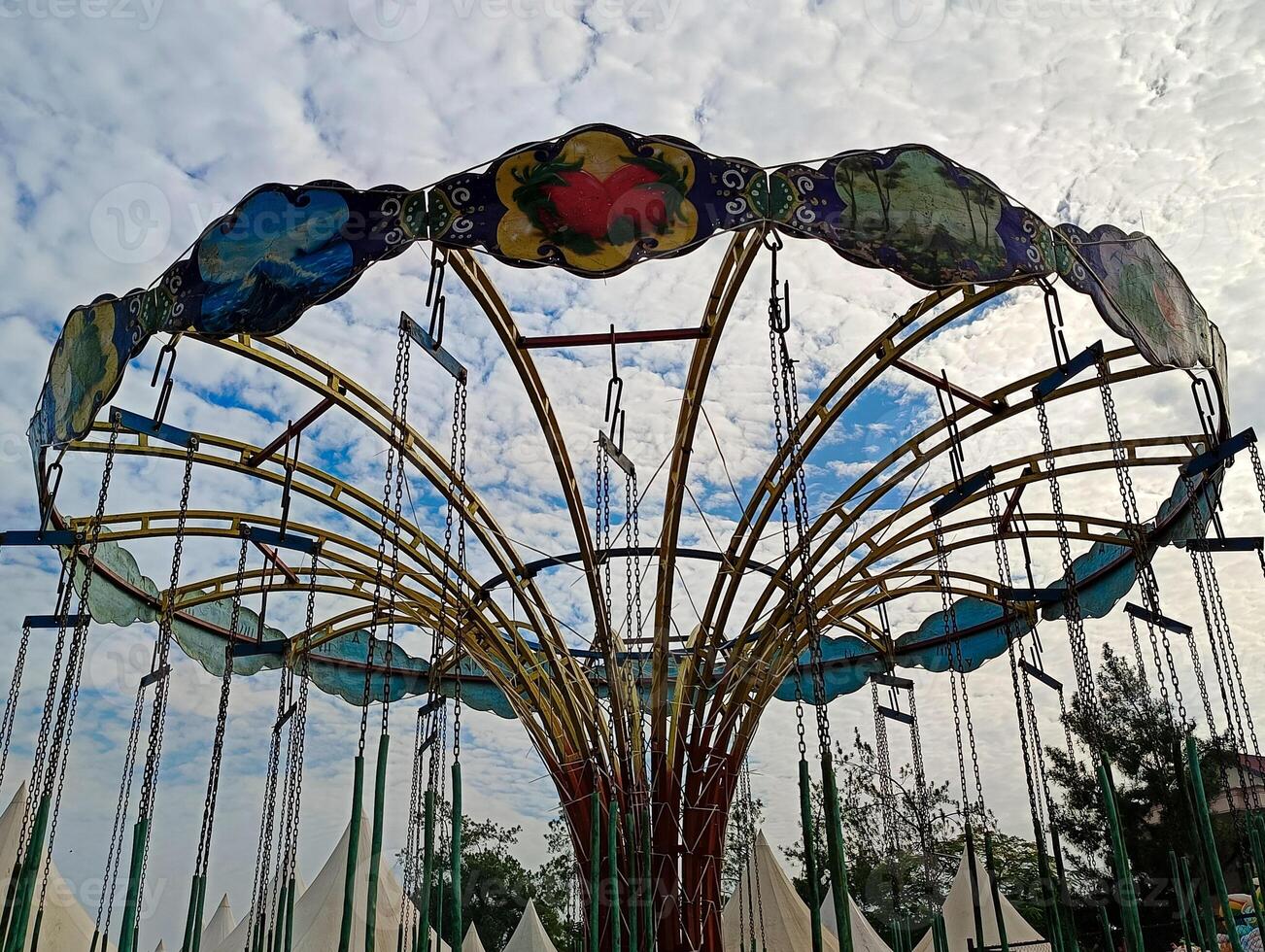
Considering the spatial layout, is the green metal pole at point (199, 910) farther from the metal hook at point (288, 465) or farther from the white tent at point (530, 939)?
the white tent at point (530, 939)

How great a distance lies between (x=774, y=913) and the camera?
67.2 feet

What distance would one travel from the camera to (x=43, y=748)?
31.5 ft

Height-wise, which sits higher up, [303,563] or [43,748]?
[303,563]

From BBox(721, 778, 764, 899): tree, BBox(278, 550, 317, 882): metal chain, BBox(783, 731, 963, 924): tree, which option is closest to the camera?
BBox(278, 550, 317, 882): metal chain

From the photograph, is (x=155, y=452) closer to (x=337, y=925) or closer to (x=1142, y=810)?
(x=337, y=925)

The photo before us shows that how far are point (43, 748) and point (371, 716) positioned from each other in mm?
10402

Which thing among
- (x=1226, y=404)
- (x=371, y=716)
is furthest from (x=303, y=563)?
(x=1226, y=404)

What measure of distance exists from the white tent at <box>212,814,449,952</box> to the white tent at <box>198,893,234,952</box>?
4.30 meters

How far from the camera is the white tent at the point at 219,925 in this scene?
2497cm

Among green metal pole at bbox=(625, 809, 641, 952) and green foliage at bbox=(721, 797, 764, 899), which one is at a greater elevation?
green foliage at bbox=(721, 797, 764, 899)

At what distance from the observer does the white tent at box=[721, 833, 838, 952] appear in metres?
20.1

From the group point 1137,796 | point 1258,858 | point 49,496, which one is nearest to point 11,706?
point 49,496

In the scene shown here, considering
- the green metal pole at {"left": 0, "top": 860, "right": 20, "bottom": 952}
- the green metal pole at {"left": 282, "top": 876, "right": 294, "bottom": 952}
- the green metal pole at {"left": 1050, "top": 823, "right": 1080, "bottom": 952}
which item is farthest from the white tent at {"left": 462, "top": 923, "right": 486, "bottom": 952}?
the green metal pole at {"left": 1050, "top": 823, "right": 1080, "bottom": 952}

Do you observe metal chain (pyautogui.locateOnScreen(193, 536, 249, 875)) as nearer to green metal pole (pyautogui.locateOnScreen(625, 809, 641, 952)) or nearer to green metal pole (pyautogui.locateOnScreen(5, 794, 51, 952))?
green metal pole (pyautogui.locateOnScreen(5, 794, 51, 952))
